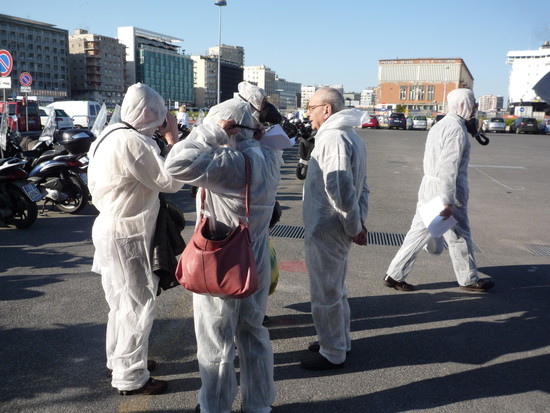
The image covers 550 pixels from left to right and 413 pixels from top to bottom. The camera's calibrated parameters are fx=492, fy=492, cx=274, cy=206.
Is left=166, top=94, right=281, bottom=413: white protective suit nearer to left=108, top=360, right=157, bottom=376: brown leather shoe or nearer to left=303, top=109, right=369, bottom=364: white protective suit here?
left=303, top=109, right=369, bottom=364: white protective suit

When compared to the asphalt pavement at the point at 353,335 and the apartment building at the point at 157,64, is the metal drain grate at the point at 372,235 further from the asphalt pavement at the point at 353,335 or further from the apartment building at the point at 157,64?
the apartment building at the point at 157,64

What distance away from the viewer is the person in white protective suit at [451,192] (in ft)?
14.6

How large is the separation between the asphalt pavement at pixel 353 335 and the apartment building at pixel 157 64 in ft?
460

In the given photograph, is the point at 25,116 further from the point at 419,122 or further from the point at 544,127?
the point at 544,127

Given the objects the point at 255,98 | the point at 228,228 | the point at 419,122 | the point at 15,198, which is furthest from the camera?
the point at 419,122

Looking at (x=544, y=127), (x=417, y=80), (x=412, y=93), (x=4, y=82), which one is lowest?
(x=544, y=127)

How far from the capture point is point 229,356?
2.54 m

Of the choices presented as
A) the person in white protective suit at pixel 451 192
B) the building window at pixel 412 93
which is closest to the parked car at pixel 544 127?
the person in white protective suit at pixel 451 192

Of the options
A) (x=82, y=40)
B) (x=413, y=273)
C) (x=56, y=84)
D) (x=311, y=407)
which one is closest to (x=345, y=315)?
(x=311, y=407)

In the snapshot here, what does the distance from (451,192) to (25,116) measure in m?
24.7

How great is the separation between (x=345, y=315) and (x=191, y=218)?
4.61m

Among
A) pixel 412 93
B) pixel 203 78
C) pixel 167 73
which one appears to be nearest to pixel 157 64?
pixel 167 73

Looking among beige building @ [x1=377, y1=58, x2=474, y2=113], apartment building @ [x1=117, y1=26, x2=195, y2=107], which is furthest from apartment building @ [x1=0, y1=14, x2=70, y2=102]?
beige building @ [x1=377, y1=58, x2=474, y2=113]

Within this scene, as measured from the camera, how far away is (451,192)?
441 centimetres
